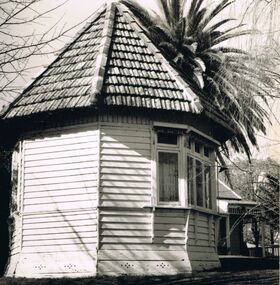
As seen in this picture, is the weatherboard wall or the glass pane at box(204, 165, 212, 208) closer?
the weatherboard wall

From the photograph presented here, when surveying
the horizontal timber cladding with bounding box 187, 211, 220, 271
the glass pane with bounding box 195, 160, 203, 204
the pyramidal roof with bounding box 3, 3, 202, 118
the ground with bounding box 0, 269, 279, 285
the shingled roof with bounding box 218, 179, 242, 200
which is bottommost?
the ground with bounding box 0, 269, 279, 285

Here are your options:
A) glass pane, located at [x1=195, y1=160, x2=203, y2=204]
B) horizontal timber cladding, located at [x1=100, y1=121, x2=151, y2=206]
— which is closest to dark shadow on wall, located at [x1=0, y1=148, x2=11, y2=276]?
horizontal timber cladding, located at [x1=100, y1=121, x2=151, y2=206]

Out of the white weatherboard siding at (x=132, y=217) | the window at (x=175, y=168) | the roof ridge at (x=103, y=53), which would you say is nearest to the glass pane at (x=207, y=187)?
the window at (x=175, y=168)

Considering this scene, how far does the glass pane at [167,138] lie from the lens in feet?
51.1

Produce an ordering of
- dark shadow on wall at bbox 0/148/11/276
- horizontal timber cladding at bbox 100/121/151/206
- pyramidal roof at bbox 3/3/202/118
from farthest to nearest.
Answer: dark shadow on wall at bbox 0/148/11/276
pyramidal roof at bbox 3/3/202/118
horizontal timber cladding at bbox 100/121/151/206

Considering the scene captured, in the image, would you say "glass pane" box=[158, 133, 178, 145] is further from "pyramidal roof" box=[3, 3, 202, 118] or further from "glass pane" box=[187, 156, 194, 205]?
"pyramidal roof" box=[3, 3, 202, 118]

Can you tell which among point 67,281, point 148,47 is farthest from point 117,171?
point 148,47

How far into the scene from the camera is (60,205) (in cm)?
1506

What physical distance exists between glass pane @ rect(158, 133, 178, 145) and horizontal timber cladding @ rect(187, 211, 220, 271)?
199 centimetres

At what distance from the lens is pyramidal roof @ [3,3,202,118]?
15.0 metres

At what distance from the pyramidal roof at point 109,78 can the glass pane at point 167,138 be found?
892 mm

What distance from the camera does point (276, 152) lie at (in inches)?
365

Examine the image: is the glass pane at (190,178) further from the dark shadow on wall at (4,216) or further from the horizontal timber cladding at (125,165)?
the dark shadow on wall at (4,216)

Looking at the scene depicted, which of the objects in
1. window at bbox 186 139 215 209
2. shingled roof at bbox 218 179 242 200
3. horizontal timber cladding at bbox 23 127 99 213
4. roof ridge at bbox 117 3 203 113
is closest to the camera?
horizontal timber cladding at bbox 23 127 99 213
